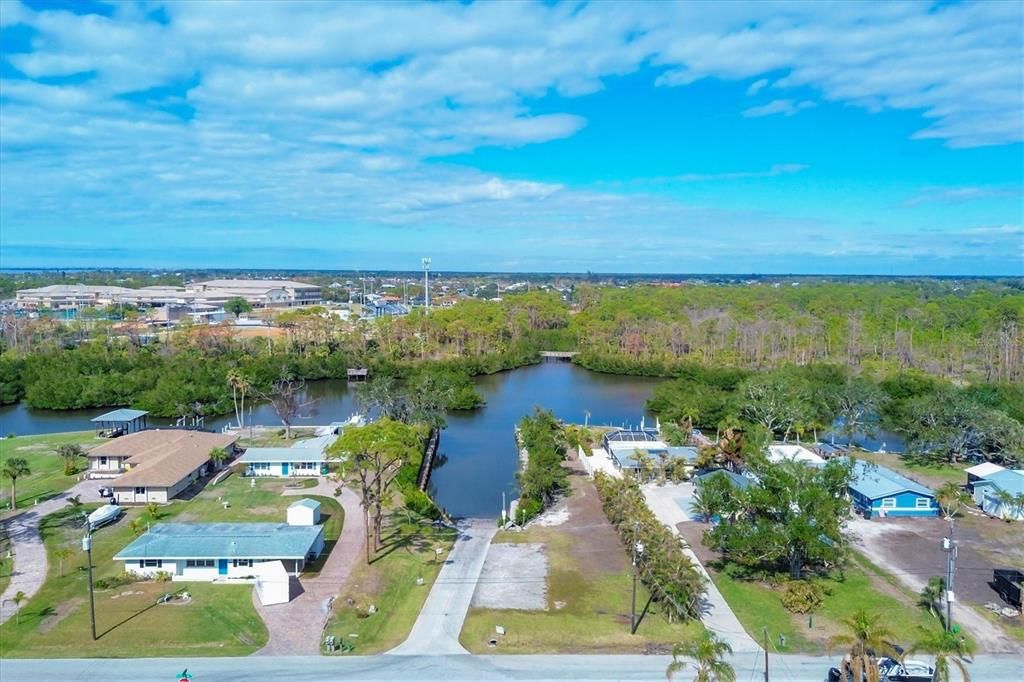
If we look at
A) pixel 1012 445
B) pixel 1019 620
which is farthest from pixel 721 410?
pixel 1019 620

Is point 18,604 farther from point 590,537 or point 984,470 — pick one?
point 984,470

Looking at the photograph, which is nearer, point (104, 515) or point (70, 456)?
point (104, 515)

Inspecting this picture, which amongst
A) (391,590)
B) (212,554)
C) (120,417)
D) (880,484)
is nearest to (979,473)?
(880,484)

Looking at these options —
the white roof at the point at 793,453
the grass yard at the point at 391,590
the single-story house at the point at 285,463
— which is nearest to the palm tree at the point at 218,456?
Result: the single-story house at the point at 285,463

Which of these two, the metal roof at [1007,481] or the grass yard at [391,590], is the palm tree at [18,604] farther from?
the metal roof at [1007,481]

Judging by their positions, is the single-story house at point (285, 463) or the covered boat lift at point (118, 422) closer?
the single-story house at point (285, 463)

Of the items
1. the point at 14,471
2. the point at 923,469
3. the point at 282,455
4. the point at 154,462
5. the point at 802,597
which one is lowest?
the point at 923,469
